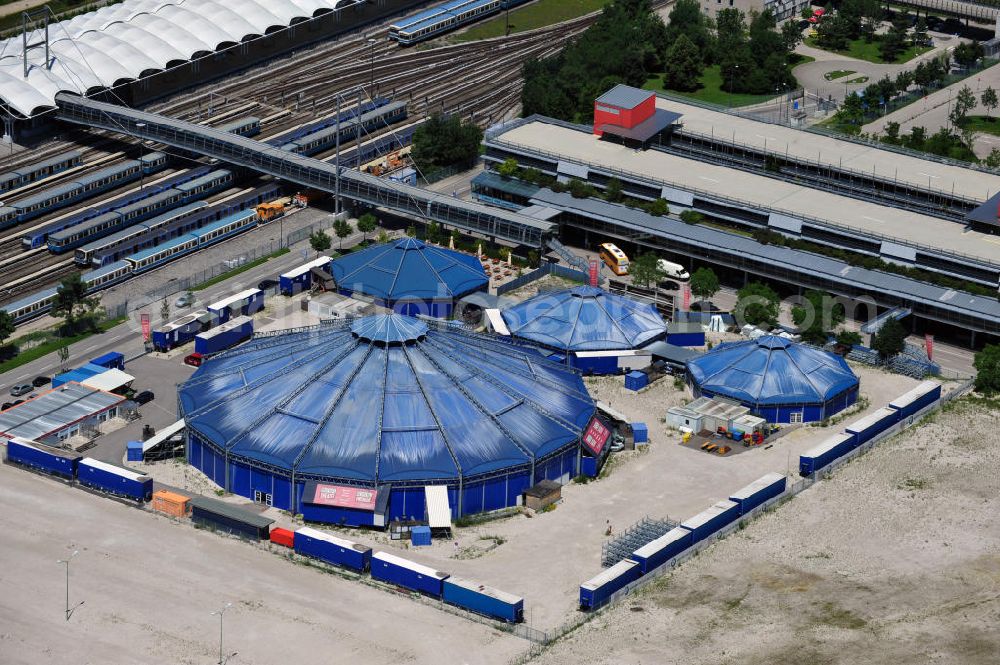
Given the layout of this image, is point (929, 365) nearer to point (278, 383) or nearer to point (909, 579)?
point (909, 579)

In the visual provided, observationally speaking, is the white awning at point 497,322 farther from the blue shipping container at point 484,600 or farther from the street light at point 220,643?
the street light at point 220,643

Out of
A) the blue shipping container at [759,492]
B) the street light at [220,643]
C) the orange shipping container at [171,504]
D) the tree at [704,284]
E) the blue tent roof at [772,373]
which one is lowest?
the street light at [220,643]

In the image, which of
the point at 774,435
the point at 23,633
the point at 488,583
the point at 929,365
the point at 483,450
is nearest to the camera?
the point at 23,633

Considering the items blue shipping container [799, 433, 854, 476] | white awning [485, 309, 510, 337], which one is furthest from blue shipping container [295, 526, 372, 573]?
white awning [485, 309, 510, 337]

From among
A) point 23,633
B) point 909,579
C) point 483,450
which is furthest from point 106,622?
point 909,579

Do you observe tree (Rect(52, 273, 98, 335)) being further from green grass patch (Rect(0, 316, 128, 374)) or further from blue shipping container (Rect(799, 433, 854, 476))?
blue shipping container (Rect(799, 433, 854, 476))

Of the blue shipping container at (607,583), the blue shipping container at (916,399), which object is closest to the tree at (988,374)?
the blue shipping container at (916,399)
